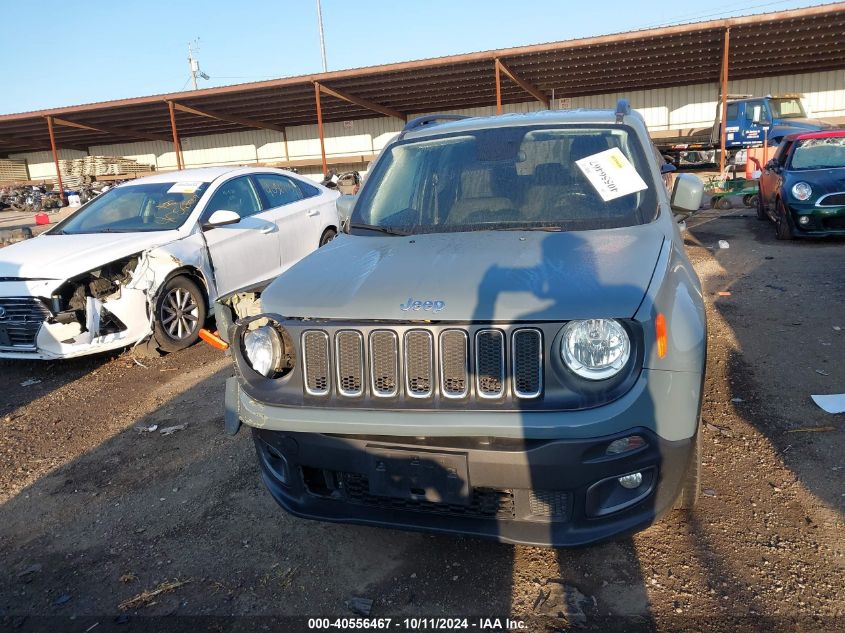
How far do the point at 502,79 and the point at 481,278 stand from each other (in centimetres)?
2003

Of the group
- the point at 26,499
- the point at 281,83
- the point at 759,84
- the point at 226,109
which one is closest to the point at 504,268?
the point at 26,499

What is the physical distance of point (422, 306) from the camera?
2.32 meters

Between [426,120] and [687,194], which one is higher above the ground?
[426,120]

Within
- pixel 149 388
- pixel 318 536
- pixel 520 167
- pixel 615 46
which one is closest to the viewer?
pixel 318 536

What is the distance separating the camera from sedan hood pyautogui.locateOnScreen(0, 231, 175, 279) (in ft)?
17.2

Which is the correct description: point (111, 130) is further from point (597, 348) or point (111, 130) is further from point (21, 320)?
point (597, 348)

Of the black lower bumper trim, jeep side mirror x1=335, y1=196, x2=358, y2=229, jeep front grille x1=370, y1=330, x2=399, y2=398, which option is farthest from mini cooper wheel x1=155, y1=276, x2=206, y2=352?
jeep front grille x1=370, y1=330, x2=399, y2=398

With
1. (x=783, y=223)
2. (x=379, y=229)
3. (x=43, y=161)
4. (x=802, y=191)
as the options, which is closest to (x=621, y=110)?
(x=379, y=229)

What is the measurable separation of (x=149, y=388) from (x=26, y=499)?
65.4 inches

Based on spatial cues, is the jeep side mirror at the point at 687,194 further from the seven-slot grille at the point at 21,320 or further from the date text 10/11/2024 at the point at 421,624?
the seven-slot grille at the point at 21,320

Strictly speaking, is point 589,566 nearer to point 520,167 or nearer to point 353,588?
point 353,588

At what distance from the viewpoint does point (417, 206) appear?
11.7 ft

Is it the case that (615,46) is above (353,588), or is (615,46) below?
above

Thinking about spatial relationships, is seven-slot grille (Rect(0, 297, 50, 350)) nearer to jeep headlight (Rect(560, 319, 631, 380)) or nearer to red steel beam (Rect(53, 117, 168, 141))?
jeep headlight (Rect(560, 319, 631, 380))
